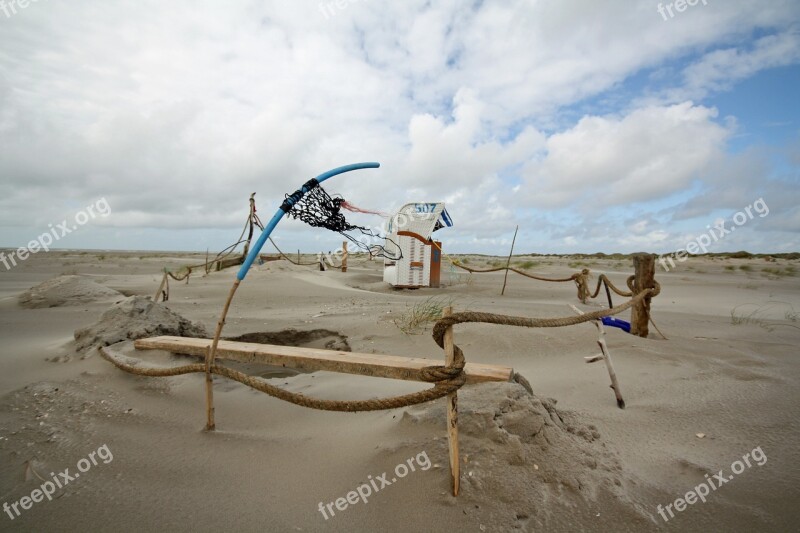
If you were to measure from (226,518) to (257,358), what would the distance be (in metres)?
1.45

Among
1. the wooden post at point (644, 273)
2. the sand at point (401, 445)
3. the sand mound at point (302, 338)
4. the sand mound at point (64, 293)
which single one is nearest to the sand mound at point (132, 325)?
Answer: the sand at point (401, 445)

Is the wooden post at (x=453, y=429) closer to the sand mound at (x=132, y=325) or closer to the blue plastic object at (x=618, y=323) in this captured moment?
the sand mound at (x=132, y=325)

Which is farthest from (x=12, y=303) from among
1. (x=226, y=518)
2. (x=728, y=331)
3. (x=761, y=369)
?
(x=728, y=331)

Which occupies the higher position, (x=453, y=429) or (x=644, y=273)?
(x=644, y=273)

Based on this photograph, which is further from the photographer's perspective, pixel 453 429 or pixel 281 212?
pixel 281 212

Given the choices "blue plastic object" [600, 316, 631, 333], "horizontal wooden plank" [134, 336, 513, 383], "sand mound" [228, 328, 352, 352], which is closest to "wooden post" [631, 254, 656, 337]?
"blue plastic object" [600, 316, 631, 333]

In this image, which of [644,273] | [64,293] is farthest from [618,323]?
[64,293]

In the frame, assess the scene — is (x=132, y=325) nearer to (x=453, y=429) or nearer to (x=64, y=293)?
(x=453, y=429)

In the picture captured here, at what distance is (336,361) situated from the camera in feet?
9.93

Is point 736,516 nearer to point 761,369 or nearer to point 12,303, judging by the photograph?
point 761,369

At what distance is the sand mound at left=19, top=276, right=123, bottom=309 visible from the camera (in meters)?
8.39

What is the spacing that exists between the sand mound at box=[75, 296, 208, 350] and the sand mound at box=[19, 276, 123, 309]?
17.1 feet

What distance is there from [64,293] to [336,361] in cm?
883

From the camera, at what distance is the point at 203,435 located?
2.88 m
